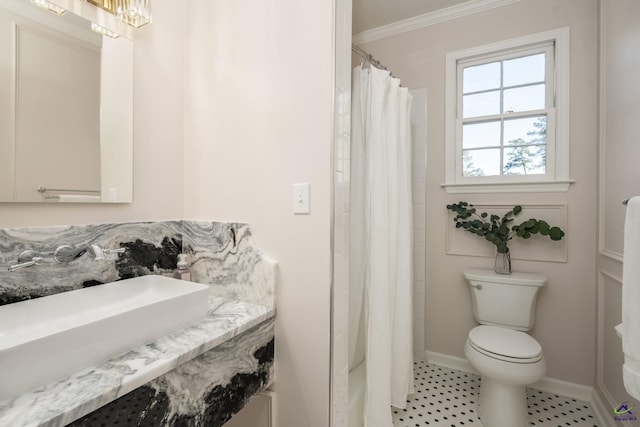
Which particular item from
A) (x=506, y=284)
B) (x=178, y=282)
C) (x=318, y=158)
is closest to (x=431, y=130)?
(x=506, y=284)

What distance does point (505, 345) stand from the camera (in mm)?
1605

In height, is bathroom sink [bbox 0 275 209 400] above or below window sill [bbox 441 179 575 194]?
below

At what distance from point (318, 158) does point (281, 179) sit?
18cm

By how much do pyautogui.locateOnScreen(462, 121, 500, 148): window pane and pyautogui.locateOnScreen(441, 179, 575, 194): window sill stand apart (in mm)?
322

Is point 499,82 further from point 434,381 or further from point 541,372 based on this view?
point 434,381

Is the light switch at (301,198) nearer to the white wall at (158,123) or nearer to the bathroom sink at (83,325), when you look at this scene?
the bathroom sink at (83,325)

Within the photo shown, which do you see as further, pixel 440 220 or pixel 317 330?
pixel 440 220

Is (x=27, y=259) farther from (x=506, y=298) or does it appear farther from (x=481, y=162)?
(x=481, y=162)

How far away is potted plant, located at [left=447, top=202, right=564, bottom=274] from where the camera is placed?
1.86 metres

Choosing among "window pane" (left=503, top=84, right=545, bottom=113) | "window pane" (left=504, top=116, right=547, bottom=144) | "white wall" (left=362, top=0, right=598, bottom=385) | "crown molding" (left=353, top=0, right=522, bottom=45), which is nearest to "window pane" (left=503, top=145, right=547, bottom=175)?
"window pane" (left=504, top=116, right=547, bottom=144)

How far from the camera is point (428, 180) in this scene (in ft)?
7.48

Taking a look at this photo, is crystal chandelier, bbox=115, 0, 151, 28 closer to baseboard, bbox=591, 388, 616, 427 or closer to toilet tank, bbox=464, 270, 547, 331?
toilet tank, bbox=464, 270, 547, 331

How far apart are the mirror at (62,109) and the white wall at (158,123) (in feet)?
0.16

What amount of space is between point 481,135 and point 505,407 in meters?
1.76
